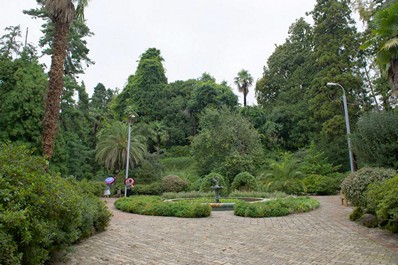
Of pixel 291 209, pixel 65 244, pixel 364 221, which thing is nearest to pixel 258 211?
pixel 291 209

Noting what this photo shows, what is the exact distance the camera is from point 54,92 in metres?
12.7

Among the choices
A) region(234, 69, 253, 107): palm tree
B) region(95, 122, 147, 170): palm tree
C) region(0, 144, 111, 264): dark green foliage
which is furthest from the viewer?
region(234, 69, 253, 107): palm tree

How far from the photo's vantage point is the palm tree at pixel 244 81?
47.9 m

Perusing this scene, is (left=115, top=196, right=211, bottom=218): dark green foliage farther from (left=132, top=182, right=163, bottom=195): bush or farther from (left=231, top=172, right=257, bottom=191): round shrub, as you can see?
(left=132, top=182, right=163, bottom=195): bush

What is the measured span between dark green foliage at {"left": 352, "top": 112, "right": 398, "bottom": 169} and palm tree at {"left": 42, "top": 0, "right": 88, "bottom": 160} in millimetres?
12382

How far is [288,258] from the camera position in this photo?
19.0ft

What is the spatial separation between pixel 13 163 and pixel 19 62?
20.9 m

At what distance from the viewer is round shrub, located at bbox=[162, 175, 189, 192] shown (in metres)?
24.6

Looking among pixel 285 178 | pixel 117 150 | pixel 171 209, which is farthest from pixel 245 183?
pixel 117 150

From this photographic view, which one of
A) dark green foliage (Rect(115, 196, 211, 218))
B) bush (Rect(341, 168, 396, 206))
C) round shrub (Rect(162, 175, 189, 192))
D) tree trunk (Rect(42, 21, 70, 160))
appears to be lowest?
dark green foliage (Rect(115, 196, 211, 218))

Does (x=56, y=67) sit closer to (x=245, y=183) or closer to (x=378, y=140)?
(x=378, y=140)

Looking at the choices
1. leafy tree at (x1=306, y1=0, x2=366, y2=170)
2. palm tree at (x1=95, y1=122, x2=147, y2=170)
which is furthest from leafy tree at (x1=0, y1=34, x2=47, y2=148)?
leafy tree at (x1=306, y1=0, x2=366, y2=170)

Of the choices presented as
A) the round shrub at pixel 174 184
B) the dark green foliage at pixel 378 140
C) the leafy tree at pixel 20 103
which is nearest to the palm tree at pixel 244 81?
the round shrub at pixel 174 184

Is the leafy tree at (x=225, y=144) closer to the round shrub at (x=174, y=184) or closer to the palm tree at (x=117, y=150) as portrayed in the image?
the round shrub at (x=174, y=184)
